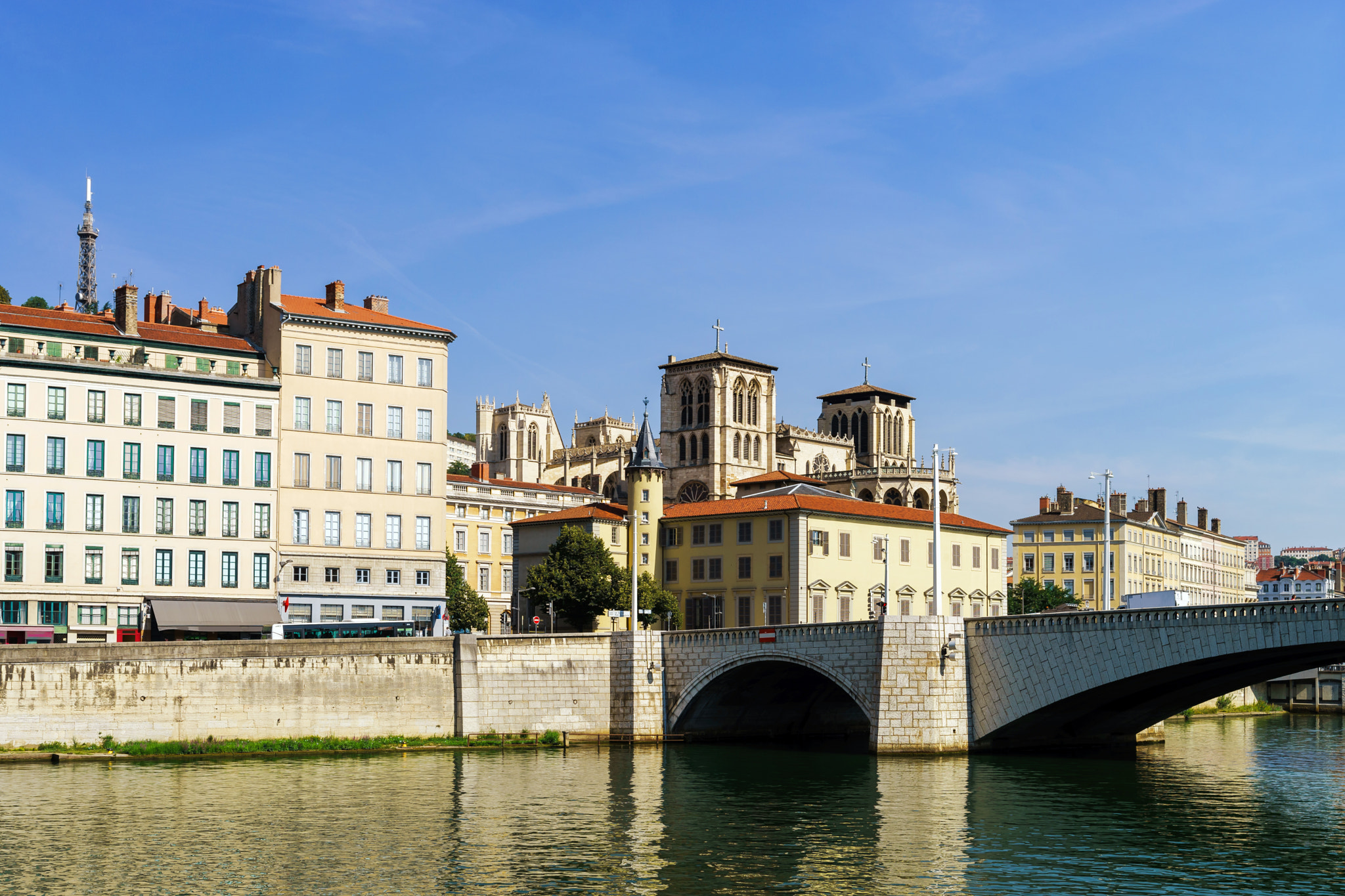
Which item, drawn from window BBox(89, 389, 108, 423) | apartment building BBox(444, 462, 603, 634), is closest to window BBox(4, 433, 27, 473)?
window BBox(89, 389, 108, 423)

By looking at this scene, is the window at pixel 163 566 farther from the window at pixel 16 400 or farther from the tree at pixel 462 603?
the tree at pixel 462 603

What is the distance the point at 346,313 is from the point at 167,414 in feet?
39.1

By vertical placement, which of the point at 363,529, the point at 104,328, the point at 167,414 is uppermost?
the point at 104,328

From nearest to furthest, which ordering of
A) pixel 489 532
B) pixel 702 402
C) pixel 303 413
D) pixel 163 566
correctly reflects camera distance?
pixel 163 566 < pixel 303 413 < pixel 489 532 < pixel 702 402

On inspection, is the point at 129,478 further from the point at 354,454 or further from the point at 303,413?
the point at 354,454

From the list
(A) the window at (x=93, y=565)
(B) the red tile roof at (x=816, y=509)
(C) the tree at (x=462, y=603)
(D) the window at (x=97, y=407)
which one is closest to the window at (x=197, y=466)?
(D) the window at (x=97, y=407)

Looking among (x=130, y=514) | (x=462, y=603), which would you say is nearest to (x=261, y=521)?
(x=130, y=514)

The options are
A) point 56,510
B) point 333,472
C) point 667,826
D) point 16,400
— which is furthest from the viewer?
point 333,472

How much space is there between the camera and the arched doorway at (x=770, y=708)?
7625 cm

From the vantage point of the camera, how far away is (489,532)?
129875mm

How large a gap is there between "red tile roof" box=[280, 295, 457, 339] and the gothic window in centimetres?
7263

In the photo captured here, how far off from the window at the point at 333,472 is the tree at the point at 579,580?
65.8ft

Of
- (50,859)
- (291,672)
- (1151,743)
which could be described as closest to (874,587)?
(1151,743)

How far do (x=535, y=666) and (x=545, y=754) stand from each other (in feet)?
20.2
